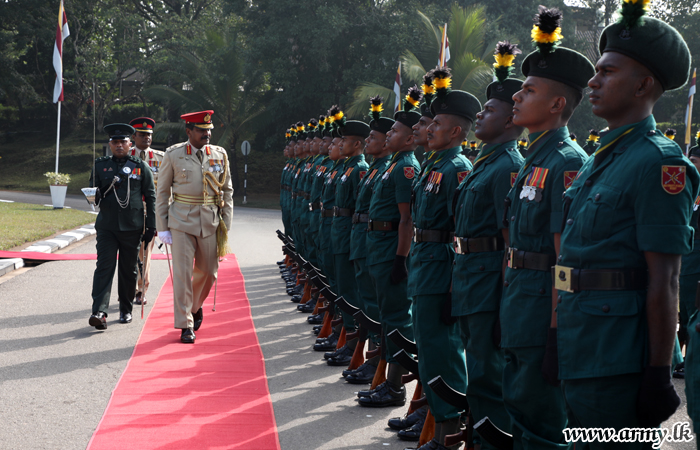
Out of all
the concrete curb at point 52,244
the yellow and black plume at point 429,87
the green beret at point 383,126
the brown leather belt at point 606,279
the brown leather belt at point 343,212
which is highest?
the yellow and black plume at point 429,87

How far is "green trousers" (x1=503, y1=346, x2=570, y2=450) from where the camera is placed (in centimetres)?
296

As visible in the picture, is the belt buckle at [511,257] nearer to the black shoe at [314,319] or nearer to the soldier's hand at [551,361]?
the soldier's hand at [551,361]

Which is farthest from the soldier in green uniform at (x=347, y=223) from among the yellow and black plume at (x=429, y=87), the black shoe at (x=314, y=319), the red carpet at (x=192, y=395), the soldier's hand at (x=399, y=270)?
the yellow and black plume at (x=429, y=87)

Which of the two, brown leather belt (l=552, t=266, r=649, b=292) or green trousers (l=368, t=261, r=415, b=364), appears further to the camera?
green trousers (l=368, t=261, r=415, b=364)

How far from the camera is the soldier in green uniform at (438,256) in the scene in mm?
4242

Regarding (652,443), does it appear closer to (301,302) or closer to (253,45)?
(301,302)

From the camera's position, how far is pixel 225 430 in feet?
14.6

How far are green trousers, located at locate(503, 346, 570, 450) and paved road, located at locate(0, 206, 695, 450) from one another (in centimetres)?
148

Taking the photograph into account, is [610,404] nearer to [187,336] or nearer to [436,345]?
[436,345]

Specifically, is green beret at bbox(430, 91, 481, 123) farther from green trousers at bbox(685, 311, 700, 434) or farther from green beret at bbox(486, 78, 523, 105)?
green trousers at bbox(685, 311, 700, 434)

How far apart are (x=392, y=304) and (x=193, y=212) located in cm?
290

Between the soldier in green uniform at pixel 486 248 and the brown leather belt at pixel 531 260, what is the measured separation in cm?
36

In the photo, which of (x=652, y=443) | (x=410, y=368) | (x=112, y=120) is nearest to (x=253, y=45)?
(x=112, y=120)

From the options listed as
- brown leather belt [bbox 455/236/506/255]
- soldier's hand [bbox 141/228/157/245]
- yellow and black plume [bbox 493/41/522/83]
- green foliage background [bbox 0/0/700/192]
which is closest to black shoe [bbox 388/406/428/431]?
brown leather belt [bbox 455/236/506/255]
